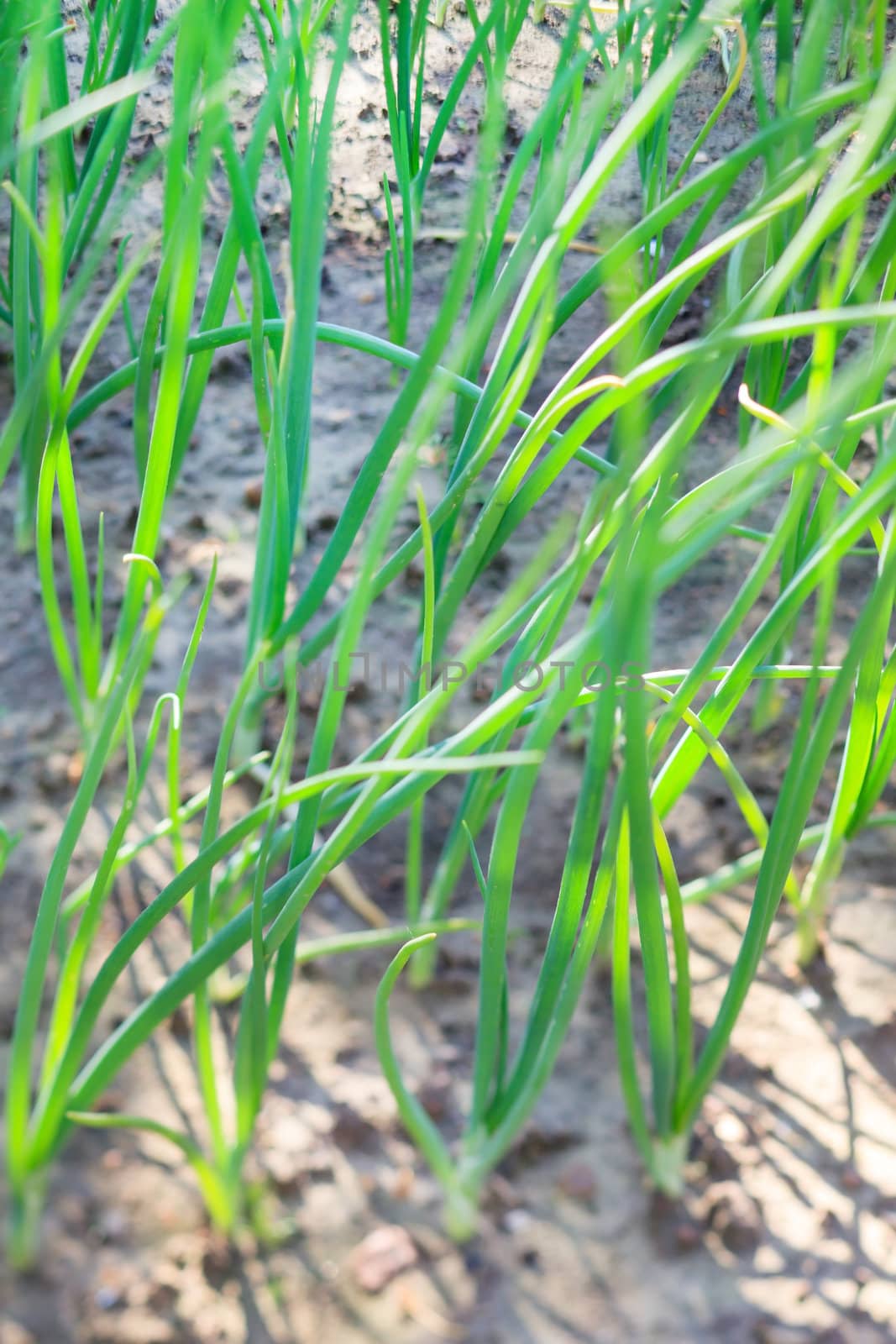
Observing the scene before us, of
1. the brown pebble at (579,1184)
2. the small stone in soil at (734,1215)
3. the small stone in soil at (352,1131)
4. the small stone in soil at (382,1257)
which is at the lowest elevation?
the small stone in soil at (382,1257)

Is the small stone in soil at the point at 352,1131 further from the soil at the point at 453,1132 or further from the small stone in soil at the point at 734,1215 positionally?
the small stone in soil at the point at 734,1215

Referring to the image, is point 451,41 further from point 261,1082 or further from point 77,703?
point 261,1082

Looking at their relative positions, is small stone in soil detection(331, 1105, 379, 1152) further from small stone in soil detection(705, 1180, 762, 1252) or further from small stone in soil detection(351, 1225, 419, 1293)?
small stone in soil detection(705, 1180, 762, 1252)

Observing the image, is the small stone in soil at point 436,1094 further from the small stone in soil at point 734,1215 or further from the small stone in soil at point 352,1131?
the small stone in soil at point 734,1215

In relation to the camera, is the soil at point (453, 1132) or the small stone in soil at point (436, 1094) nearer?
the soil at point (453, 1132)

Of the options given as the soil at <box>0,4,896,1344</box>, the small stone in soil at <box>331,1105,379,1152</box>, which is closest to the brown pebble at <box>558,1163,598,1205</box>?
the soil at <box>0,4,896,1344</box>

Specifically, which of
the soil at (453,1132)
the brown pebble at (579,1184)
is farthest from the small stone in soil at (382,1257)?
the brown pebble at (579,1184)

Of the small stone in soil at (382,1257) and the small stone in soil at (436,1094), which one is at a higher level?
the small stone in soil at (436,1094)

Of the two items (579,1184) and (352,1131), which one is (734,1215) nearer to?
(579,1184)
